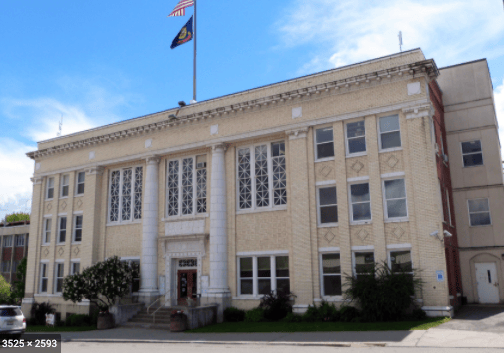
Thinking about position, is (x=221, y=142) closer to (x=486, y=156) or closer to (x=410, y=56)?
(x=410, y=56)

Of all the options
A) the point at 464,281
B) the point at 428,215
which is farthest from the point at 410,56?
the point at 464,281

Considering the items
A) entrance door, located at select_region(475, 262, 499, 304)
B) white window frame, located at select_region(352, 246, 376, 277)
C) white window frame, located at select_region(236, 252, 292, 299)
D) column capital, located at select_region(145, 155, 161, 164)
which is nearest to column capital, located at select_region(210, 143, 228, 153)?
Answer: column capital, located at select_region(145, 155, 161, 164)

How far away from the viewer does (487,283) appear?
941 inches

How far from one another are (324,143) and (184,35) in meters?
13.4

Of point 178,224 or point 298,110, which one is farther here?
point 178,224

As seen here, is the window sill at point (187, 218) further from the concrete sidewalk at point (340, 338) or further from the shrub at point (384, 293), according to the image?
the shrub at point (384, 293)

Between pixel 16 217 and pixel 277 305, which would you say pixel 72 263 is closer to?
pixel 277 305

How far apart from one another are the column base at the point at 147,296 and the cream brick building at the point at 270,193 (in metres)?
0.08

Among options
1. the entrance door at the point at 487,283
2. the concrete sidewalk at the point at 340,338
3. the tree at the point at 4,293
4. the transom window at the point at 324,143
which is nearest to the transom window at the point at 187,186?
the transom window at the point at 324,143

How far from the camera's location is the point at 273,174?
23859 mm

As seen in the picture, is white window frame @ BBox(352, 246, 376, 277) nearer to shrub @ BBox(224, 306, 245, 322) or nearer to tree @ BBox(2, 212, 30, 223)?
shrub @ BBox(224, 306, 245, 322)

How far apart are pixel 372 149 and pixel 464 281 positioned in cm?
948

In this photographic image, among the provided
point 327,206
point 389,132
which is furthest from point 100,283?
point 389,132

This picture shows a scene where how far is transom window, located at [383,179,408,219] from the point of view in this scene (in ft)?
67.2
